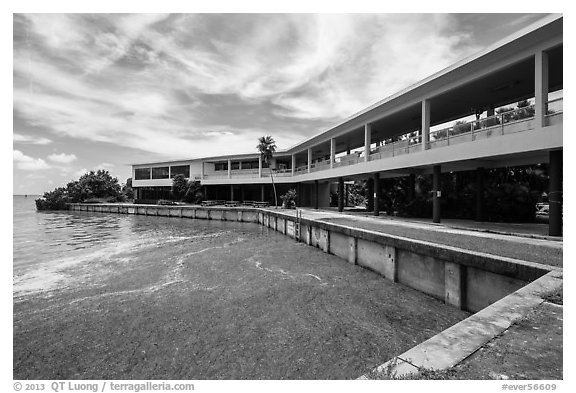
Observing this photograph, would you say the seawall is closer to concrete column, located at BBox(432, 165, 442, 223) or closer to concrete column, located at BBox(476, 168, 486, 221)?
concrete column, located at BBox(432, 165, 442, 223)

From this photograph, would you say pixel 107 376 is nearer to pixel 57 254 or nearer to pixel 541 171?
pixel 57 254

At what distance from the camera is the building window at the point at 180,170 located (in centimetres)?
5350

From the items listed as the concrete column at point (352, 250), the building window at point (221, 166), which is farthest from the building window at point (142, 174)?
the concrete column at point (352, 250)

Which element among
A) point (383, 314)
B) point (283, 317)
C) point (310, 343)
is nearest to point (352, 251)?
point (383, 314)

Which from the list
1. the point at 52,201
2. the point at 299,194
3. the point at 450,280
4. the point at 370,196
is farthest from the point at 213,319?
the point at 52,201

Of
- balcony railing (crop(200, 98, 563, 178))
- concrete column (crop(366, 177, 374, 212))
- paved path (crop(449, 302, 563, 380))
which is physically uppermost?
balcony railing (crop(200, 98, 563, 178))

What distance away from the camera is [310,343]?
657 cm

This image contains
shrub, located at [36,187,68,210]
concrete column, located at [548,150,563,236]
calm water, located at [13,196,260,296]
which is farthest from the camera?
shrub, located at [36,187,68,210]

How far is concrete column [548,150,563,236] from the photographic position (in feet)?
37.6

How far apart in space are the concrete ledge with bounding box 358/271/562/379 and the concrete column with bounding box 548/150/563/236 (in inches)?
334

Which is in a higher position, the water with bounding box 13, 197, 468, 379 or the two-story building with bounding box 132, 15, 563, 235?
the two-story building with bounding box 132, 15, 563, 235

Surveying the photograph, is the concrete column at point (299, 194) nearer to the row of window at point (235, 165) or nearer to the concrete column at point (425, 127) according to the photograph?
the row of window at point (235, 165)

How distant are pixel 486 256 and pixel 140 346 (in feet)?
29.1

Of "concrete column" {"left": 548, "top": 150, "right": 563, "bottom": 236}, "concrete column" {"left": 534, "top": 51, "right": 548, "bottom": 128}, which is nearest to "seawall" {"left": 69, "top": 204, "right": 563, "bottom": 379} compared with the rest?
"concrete column" {"left": 548, "top": 150, "right": 563, "bottom": 236}
